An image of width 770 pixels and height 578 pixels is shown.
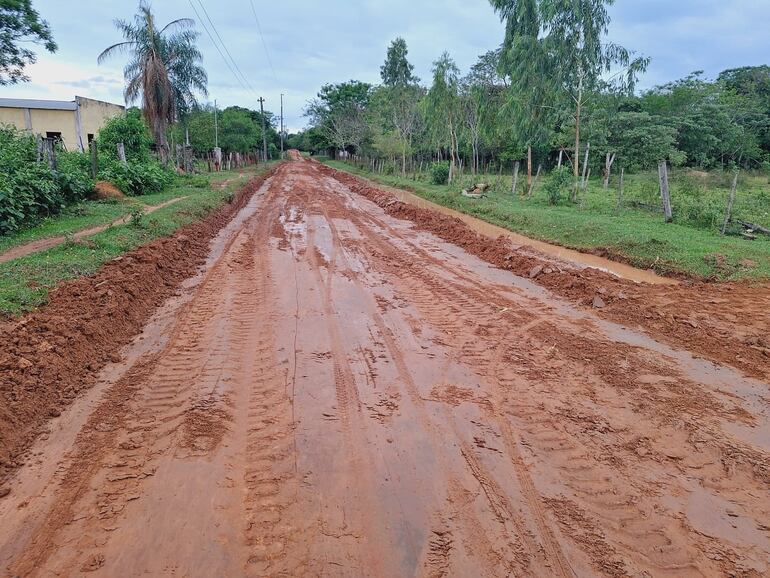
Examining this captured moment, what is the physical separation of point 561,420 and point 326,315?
3.52 metres

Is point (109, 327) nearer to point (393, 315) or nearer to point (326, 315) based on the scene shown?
point (326, 315)

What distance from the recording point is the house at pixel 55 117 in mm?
30188

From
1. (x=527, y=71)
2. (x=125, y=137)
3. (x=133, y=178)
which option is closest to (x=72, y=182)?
(x=133, y=178)

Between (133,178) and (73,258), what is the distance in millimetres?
10905

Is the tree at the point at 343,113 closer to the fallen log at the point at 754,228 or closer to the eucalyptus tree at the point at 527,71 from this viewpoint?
the eucalyptus tree at the point at 527,71

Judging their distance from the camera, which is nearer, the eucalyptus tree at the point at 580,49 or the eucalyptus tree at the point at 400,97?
the eucalyptus tree at the point at 580,49

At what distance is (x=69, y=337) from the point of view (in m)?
5.28

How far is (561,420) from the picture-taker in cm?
425

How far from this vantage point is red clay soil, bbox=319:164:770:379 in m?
5.94

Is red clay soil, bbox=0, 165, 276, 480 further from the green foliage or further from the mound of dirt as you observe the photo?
the green foliage

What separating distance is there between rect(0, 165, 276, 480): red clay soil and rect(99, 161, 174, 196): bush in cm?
977

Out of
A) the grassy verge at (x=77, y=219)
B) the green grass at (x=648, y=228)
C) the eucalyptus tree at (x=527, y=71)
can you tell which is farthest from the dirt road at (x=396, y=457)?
→ the eucalyptus tree at (x=527, y=71)

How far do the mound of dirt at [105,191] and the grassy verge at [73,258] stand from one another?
2.43 meters

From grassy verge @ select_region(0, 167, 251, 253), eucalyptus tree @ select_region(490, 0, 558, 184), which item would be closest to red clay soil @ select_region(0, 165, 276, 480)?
grassy verge @ select_region(0, 167, 251, 253)
